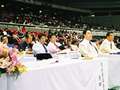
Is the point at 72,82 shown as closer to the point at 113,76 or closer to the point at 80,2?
the point at 113,76

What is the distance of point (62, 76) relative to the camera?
4125mm

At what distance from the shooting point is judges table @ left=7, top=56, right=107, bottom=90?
11.4ft

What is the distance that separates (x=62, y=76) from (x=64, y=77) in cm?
6

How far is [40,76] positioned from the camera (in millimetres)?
3672

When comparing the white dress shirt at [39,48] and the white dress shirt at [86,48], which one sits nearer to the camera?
the white dress shirt at [86,48]

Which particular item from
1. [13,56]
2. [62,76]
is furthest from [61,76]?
[13,56]

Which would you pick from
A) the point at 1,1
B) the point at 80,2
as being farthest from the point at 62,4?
the point at 1,1

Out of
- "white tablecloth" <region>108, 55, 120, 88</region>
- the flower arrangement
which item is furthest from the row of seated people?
the flower arrangement

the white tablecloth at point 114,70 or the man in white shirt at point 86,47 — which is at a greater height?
the man in white shirt at point 86,47

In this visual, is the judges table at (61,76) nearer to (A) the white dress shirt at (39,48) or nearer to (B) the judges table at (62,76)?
(B) the judges table at (62,76)

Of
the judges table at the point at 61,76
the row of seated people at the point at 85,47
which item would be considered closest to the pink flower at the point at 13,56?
the judges table at the point at 61,76

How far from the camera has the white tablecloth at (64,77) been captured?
11.4 feet

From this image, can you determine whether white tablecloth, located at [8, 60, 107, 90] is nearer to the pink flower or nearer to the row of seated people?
the pink flower

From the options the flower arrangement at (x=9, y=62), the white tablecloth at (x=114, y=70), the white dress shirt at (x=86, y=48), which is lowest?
the white tablecloth at (x=114, y=70)
